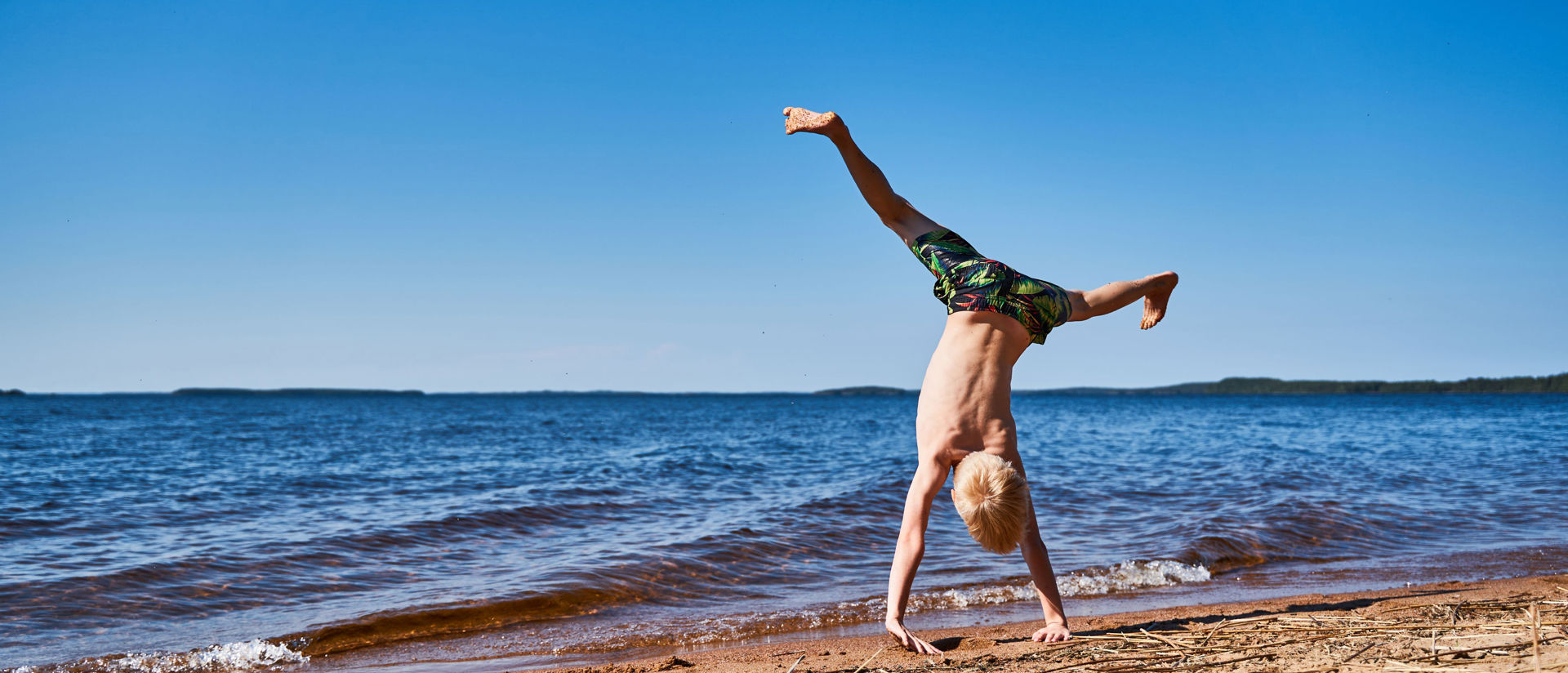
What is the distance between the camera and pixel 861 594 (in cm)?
592

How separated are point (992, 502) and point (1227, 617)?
2208 millimetres

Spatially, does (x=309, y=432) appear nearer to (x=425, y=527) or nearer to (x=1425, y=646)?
(x=425, y=527)

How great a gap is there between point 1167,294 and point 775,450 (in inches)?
583

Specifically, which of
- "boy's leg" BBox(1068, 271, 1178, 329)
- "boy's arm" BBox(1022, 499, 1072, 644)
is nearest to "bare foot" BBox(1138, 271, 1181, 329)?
"boy's leg" BBox(1068, 271, 1178, 329)

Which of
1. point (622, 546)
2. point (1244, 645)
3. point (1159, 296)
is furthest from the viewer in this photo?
point (622, 546)

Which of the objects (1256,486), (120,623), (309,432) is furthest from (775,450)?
(309,432)

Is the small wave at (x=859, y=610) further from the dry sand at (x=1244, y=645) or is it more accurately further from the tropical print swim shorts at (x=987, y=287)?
the tropical print swim shorts at (x=987, y=287)

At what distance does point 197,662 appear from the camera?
15.0 feet

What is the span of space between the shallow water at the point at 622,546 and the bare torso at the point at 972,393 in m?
2.09

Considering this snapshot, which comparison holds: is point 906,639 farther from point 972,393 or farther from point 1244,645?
point 1244,645

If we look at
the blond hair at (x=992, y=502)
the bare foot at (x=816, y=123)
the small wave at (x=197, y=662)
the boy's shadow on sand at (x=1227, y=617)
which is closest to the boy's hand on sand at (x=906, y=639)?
the boy's shadow on sand at (x=1227, y=617)

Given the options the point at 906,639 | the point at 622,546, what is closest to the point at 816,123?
the point at 906,639

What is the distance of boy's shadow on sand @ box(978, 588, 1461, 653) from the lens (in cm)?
415

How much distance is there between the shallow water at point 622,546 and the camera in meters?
5.28
